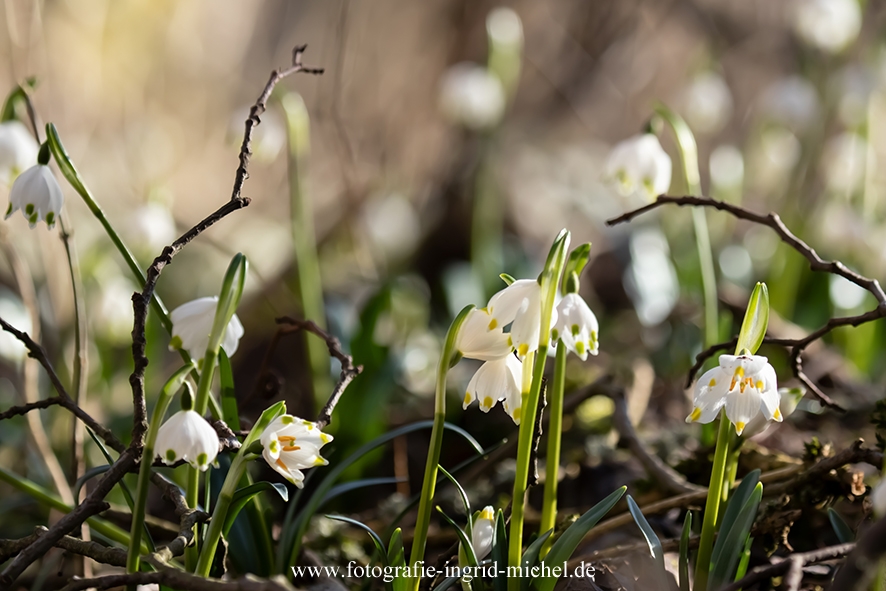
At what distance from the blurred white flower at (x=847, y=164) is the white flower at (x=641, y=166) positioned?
4.45ft

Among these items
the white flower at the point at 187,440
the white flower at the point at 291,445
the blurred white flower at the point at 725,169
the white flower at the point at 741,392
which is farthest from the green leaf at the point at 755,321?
the blurred white flower at the point at 725,169

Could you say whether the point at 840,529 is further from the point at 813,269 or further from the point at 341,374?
the point at 341,374

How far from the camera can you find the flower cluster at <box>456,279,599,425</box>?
80 cm

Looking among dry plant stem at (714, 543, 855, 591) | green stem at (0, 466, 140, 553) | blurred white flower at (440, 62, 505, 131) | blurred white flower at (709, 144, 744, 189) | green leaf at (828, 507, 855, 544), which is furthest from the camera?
blurred white flower at (709, 144, 744, 189)

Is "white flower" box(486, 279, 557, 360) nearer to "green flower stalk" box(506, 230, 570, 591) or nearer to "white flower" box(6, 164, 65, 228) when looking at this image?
"green flower stalk" box(506, 230, 570, 591)

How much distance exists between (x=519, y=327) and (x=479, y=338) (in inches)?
1.9

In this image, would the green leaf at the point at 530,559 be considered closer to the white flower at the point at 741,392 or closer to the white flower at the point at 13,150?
the white flower at the point at 741,392

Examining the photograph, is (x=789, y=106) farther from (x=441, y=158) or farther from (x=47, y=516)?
(x=47, y=516)

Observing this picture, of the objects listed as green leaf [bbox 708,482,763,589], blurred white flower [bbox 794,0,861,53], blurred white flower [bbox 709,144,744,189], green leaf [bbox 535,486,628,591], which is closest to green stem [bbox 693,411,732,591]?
green leaf [bbox 708,482,763,589]

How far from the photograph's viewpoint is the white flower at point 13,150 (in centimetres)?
114

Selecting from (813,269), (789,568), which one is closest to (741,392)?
(789,568)

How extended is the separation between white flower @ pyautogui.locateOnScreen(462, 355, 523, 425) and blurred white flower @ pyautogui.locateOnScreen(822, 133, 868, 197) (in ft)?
7.01

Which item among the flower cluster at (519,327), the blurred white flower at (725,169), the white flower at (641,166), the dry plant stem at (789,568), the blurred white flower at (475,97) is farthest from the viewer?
the blurred white flower at (725,169)

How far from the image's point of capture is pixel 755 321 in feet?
2.76
